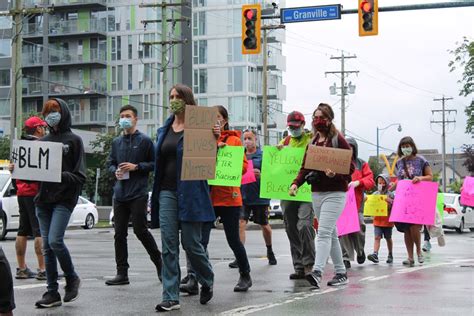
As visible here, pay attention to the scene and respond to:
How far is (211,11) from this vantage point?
3167 inches

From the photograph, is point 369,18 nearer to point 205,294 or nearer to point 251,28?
point 251,28

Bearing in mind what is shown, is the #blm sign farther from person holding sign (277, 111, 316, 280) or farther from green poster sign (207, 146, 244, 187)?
person holding sign (277, 111, 316, 280)

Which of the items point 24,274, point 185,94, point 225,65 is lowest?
point 24,274

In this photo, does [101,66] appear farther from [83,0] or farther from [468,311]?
[468,311]

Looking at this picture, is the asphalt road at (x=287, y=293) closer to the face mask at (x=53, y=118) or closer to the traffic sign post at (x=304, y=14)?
the face mask at (x=53, y=118)

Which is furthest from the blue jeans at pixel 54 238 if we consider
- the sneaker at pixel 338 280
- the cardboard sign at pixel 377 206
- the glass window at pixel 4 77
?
the glass window at pixel 4 77

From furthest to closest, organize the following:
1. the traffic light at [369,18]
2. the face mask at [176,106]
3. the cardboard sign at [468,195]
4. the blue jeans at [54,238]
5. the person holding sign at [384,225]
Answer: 1. the traffic light at [369,18]
2. the cardboard sign at [468,195]
3. the person holding sign at [384,225]
4. the blue jeans at [54,238]
5. the face mask at [176,106]

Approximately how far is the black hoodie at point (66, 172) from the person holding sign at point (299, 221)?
2998 millimetres

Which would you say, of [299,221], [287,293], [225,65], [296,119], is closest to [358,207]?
[299,221]

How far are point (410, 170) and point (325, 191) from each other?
149 inches

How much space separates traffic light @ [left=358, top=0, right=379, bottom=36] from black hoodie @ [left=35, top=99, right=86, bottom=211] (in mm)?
14068

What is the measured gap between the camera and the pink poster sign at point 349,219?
1282cm

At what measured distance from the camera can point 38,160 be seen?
876cm

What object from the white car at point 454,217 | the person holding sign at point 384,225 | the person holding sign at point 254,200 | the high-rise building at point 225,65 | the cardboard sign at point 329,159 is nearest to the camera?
the cardboard sign at point 329,159
